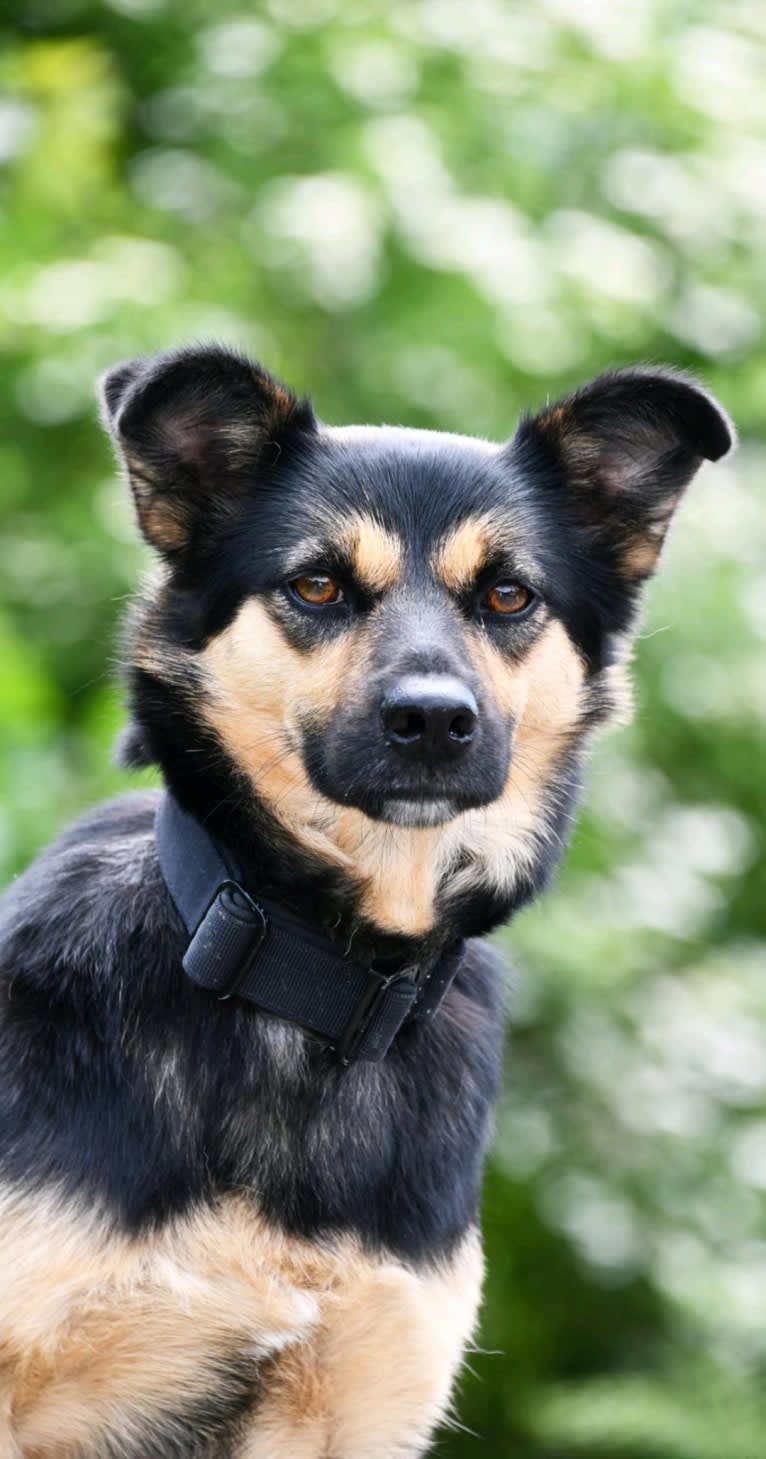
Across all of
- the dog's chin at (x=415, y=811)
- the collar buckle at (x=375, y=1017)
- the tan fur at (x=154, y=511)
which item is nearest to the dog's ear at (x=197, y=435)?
the tan fur at (x=154, y=511)

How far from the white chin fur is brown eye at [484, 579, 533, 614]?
403 millimetres

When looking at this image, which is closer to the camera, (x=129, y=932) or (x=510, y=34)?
(x=129, y=932)

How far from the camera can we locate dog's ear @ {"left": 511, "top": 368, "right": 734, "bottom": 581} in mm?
3295

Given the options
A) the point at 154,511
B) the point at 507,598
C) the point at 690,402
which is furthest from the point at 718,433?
the point at 154,511

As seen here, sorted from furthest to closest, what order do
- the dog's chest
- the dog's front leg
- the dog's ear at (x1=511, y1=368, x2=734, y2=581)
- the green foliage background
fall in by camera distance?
the green foliage background → the dog's ear at (x1=511, y1=368, x2=734, y2=581) → the dog's chest → the dog's front leg

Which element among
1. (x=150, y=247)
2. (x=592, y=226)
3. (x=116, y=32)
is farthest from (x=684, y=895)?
(x=116, y=32)

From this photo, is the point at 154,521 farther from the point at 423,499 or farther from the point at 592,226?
the point at 592,226

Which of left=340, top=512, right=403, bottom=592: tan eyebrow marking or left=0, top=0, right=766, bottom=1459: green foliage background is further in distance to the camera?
left=0, top=0, right=766, bottom=1459: green foliage background

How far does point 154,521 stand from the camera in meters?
3.12

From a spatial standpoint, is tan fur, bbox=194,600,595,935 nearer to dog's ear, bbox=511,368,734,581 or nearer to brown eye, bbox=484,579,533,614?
brown eye, bbox=484,579,533,614

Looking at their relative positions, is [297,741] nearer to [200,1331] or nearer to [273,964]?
[273,964]

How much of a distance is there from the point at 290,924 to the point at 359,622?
515mm

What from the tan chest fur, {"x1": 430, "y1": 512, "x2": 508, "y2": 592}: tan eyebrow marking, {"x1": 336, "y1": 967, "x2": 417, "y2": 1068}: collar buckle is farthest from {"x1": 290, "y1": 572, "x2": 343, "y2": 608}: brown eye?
the tan chest fur

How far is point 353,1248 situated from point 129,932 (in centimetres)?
62
